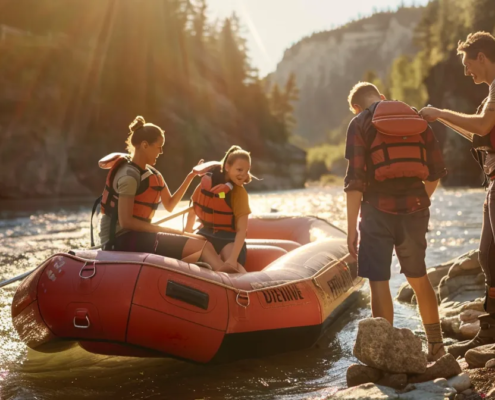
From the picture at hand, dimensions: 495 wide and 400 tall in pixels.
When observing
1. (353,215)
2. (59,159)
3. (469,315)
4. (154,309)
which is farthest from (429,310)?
(59,159)

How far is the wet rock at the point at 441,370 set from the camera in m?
2.81

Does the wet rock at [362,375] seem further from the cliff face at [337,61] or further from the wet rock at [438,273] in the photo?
the cliff face at [337,61]

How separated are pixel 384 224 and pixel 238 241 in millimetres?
1582

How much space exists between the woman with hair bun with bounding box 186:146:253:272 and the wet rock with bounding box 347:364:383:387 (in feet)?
5.24

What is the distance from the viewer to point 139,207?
4176mm

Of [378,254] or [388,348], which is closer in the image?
[388,348]

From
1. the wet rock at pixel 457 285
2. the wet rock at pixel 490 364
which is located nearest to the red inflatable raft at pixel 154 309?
the wet rock at pixel 490 364

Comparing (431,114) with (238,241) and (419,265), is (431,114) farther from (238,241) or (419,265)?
(238,241)

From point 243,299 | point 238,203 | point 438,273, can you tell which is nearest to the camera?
point 243,299

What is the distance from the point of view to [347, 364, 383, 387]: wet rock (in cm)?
298

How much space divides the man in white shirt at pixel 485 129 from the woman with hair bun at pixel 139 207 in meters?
1.95

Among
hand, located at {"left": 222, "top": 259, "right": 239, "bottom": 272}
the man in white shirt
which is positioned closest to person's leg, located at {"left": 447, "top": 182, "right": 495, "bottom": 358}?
the man in white shirt

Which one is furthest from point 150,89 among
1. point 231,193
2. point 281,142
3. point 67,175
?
point 231,193

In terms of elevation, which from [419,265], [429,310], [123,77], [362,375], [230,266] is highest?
[123,77]
